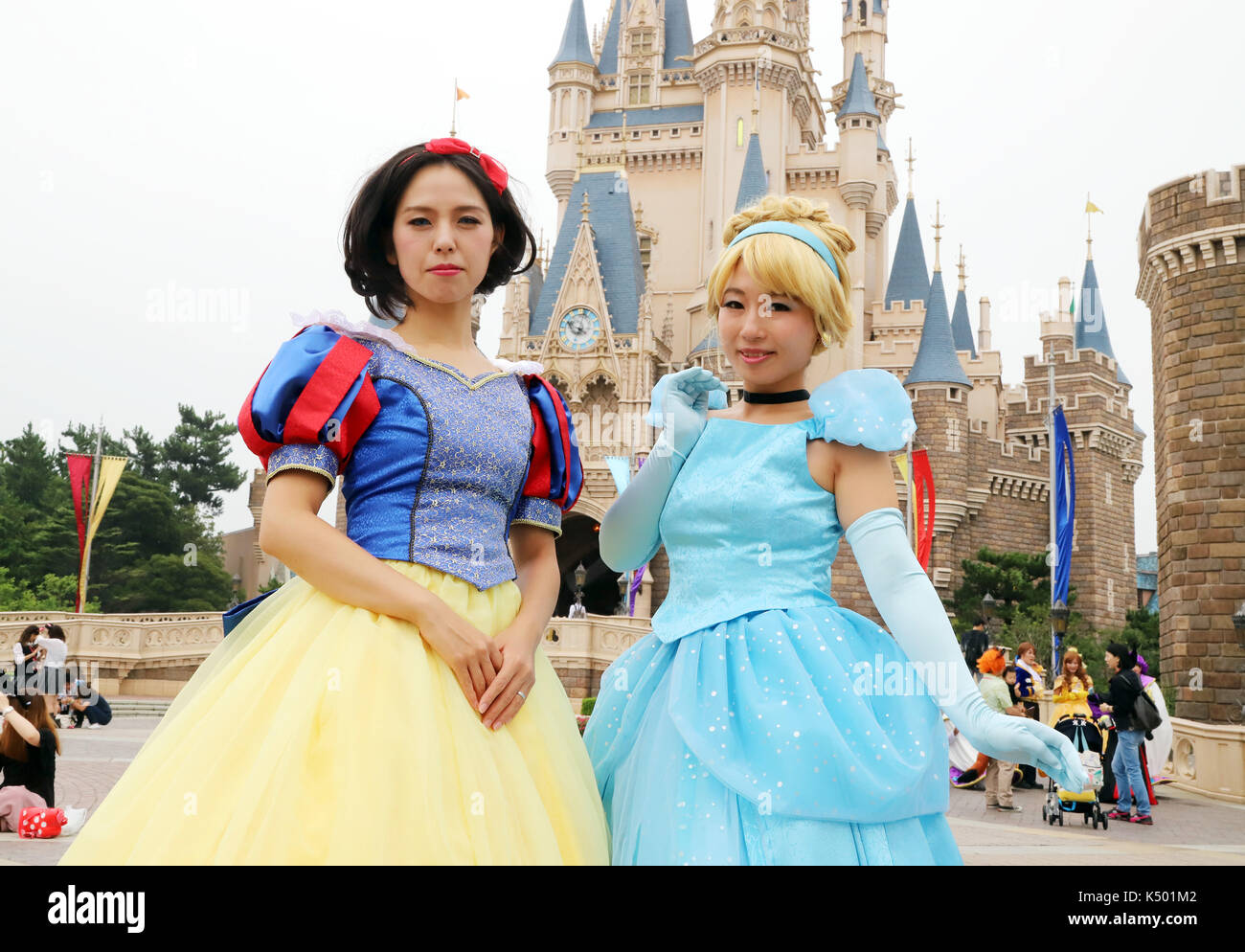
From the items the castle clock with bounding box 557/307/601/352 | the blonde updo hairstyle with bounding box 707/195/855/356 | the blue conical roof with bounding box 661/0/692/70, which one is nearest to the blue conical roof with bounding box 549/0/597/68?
the blue conical roof with bounding box 661/0/692/70

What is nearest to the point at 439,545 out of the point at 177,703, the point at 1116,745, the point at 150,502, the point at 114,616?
the point at 177,703

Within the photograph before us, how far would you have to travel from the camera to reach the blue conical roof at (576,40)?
38.3 metres

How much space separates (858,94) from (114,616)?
27585mm

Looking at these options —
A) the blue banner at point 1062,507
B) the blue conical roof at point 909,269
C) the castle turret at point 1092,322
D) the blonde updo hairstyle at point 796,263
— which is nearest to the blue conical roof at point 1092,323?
the castle turret at point 1092,322

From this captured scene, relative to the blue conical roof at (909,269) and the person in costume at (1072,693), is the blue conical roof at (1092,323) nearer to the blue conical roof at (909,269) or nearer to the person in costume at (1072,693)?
the blue conical roof at (909,269)

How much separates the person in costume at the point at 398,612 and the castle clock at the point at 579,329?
2905 centimetres

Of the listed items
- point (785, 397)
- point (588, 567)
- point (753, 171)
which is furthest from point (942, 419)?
point (785, 397)

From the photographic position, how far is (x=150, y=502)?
30797 mm

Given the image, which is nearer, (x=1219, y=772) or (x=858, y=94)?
(x=1219, y=772)

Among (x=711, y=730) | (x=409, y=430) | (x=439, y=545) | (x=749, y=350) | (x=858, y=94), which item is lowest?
(x=711, y=730)

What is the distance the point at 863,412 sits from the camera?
207 cm
